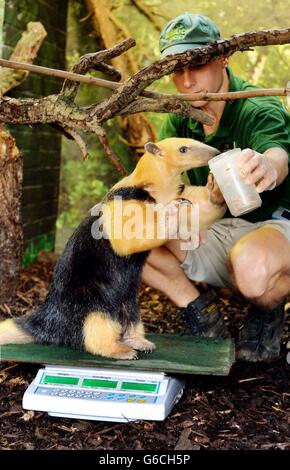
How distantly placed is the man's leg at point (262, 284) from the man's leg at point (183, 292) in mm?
161

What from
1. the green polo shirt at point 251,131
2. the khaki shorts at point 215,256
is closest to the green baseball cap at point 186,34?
the green polo shirt at point 251,131

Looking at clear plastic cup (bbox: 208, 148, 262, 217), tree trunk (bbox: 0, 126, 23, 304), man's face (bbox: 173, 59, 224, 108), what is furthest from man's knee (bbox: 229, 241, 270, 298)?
tree trunk (bbox: 0, 126, 23, 304)

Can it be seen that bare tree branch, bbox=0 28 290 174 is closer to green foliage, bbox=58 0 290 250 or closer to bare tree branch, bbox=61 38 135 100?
bare tree branch, bbox=61 38 135 100

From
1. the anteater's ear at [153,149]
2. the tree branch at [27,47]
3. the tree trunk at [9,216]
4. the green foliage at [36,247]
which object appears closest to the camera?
the anteater's ear at [153,149]

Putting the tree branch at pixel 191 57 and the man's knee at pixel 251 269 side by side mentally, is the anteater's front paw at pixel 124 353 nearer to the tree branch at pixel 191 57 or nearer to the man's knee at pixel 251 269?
the man's knee at pixel 251 269

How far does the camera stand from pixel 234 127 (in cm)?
312

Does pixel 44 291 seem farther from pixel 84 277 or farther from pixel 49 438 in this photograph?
pixel 49 438

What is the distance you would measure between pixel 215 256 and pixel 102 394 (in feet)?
4.04

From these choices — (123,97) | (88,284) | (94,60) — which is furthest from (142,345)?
(94,60)

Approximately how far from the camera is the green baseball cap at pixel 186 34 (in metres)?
3.03

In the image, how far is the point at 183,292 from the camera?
3.28 meters

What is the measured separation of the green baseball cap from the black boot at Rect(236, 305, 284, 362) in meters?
1.30
